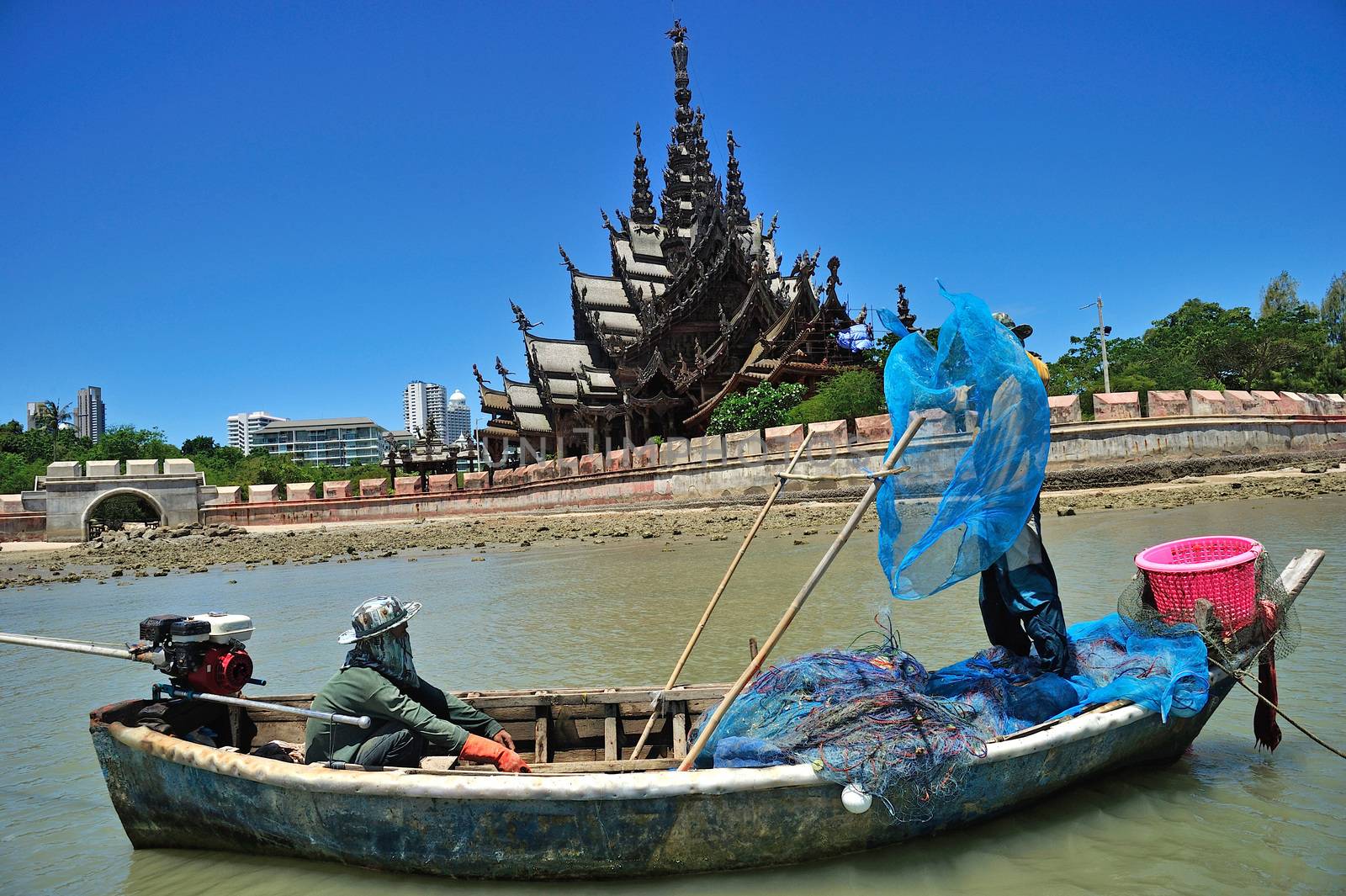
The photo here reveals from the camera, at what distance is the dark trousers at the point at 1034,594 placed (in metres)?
4.36

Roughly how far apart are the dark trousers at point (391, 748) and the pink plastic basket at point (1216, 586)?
424 centimetres

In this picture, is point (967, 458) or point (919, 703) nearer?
point (919, 703)

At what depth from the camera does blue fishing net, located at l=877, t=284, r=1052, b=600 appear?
411 cm

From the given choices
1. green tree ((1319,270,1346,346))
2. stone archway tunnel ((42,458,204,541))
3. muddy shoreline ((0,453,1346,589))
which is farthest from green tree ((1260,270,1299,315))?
stone archway tunnel ((42,458,204,541))

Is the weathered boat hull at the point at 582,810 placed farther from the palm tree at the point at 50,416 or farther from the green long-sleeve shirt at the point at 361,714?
the palm tree at the point at 50,416

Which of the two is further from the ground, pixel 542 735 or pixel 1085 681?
pixel 1085 681

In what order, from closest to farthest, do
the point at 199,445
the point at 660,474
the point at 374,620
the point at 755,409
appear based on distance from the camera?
1. the point at 374,620
2. the point at 660,474
3. the point at 755,409
4. the point at 199,445

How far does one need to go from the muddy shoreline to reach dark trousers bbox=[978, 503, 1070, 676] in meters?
12.0

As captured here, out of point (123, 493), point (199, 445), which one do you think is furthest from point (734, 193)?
point (199, 445)

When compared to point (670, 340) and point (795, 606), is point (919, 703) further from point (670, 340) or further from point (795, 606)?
point (670, 340)

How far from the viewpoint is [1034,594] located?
14.4 feet

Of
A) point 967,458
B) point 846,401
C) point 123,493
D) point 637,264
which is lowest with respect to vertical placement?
point 967,458

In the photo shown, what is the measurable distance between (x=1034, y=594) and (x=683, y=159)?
49.9 metres

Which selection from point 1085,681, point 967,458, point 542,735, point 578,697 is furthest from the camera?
point 578,697
